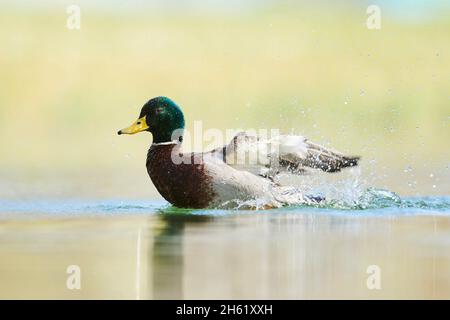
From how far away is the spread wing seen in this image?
32.1ft

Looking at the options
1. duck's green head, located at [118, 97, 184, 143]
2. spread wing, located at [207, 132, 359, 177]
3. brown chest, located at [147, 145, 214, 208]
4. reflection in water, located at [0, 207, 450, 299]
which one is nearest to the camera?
reflection in water, located at [0, 207, 450, 299]

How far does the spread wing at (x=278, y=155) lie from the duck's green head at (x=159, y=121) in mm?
436

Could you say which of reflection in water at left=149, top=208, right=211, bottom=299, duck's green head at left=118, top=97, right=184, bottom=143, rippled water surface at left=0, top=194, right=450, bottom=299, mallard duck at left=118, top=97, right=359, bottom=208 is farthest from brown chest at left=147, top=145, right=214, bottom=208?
reflection in water at left=149, top=208, right=211, bottom=299

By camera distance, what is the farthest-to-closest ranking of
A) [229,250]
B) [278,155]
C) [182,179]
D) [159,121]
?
[159,121] < [278,155] < [182,179] < [229,250]

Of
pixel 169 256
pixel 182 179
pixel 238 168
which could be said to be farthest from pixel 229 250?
pixel 238 168

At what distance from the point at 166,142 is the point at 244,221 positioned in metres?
1.42

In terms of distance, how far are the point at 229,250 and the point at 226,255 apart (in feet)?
0.52

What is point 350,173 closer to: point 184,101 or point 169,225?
point 169,225

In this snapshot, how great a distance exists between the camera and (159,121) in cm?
1011

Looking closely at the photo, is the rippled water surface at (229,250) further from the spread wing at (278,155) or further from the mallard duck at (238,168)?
the spread wing at (278,155)

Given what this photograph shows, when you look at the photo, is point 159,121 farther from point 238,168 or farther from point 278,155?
point 278,155

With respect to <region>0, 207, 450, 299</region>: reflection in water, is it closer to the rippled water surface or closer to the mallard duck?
the rippled water surface

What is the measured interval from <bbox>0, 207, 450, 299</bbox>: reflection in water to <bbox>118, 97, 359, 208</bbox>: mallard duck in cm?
40

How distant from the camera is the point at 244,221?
29.5 feet
